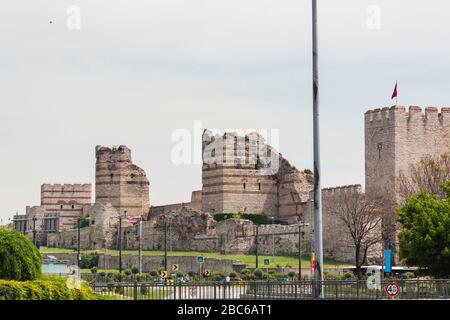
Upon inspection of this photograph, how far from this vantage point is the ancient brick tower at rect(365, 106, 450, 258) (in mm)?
72000

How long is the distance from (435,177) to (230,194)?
922 inches

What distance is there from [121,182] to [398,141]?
34028 millimetres

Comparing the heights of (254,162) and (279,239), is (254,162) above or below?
above

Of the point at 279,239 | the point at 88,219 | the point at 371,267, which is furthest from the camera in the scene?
the point at 88,219

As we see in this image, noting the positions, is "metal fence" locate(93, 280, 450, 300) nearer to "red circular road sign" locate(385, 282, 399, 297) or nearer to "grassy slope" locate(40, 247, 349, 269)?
"red circular road sign" locate(385, 282, 399, 297)

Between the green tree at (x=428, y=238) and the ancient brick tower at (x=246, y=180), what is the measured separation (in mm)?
36699

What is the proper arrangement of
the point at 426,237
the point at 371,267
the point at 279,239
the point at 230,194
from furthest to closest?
1. the point at 230,194
2. the point at 279,239
3. the point at 371,267
4. the point at 426,237

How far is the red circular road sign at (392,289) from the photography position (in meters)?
33.9

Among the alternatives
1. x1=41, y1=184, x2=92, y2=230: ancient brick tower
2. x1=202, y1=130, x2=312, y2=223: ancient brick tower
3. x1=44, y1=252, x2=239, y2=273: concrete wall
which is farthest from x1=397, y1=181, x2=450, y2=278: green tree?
x1=41, y1=184, x2=92, y2=230: ancient brick tower

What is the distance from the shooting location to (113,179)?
10219 centimetres

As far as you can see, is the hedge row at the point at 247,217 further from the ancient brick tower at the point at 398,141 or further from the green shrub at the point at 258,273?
the green shrub at the point at 258,273

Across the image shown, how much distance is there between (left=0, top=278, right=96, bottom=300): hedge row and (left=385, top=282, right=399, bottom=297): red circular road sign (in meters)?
7.51
